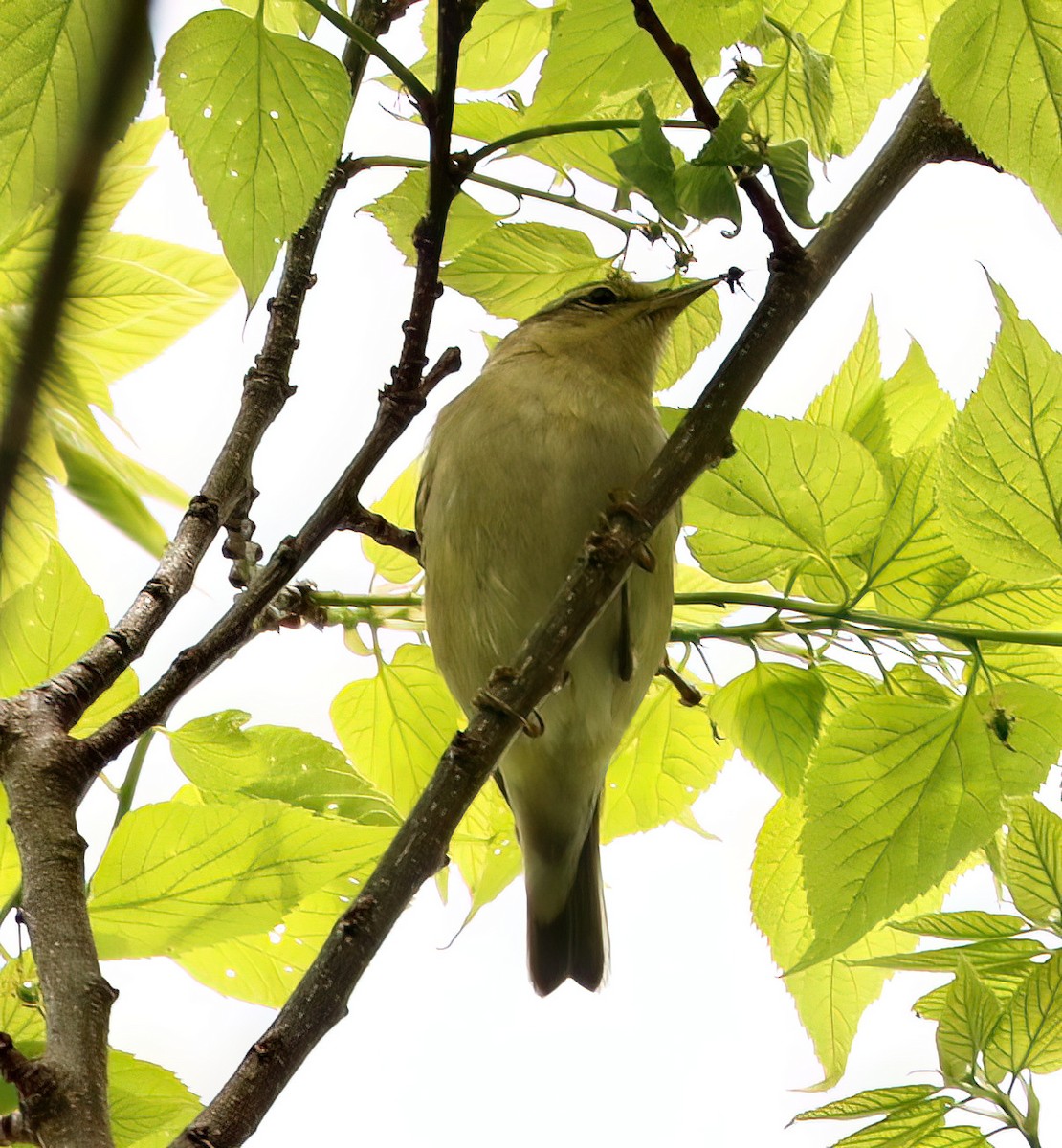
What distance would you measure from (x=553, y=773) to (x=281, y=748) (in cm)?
55

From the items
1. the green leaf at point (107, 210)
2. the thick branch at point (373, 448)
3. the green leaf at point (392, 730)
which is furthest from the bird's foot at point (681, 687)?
the green leaf at point (107, 210)

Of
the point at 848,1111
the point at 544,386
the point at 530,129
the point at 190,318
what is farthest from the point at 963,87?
the point at 544,386

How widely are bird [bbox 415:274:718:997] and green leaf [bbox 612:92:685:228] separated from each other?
1.66ft

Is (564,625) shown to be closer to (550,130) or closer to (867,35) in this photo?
(550,130)

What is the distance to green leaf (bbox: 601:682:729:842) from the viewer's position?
1261mm

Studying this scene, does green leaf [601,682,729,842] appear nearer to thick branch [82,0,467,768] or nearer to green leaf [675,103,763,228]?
thick branch [82,0,467,768]

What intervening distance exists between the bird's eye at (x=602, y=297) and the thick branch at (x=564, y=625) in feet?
2.48

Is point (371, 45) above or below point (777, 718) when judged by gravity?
above

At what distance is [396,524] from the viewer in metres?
1.44

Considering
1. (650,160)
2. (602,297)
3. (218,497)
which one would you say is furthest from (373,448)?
(602,297)

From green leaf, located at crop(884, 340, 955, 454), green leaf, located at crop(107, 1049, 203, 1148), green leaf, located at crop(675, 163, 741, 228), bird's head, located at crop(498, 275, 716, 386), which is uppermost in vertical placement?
bird's head, located at crop(498, 275, 716, 386)

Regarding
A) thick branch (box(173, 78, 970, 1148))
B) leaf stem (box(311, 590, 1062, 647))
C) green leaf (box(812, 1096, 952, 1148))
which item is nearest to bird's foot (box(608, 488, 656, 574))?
thick branch (box(173, 78, 970, 1148))

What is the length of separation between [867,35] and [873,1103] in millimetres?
781

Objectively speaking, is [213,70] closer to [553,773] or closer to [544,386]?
[544,386]
